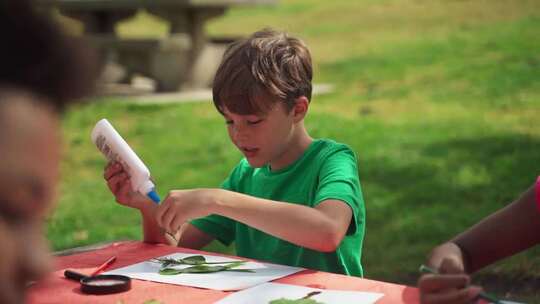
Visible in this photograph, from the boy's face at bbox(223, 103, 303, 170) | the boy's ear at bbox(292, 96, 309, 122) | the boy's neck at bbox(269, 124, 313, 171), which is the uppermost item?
the boy's ear at bbox(292, 96, 309, 122)

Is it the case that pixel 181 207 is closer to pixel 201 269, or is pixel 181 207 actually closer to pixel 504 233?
pixel 201 269

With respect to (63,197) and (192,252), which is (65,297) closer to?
(192,252)

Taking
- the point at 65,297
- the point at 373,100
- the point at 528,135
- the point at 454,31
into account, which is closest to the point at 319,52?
the point at 454,31

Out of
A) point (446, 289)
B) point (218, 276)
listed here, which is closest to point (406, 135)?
point (218, 276)

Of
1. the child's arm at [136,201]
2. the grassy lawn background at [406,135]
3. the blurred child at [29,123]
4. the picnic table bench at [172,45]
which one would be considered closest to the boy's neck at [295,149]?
the child's arm at [136,201]

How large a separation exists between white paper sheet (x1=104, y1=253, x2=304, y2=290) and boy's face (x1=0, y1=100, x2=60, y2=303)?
1.21 metres

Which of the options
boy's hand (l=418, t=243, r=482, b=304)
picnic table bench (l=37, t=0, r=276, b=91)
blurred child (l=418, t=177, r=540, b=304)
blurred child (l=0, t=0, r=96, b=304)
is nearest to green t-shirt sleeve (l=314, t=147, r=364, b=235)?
blurred child (l=418, t=177, r=540, b=304)

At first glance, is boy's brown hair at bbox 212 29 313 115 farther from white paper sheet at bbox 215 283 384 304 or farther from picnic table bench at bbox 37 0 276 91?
picnic table bench at bbox 37 0 276 91

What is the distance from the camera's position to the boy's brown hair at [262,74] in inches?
103

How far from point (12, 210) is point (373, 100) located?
8.57m

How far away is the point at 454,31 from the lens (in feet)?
41.3

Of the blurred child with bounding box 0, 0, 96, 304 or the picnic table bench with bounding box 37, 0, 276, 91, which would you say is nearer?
the blurred child with bounding box 0, 0, 96, 304

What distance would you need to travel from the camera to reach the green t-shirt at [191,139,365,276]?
252 cm

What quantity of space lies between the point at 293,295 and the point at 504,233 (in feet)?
1.75
